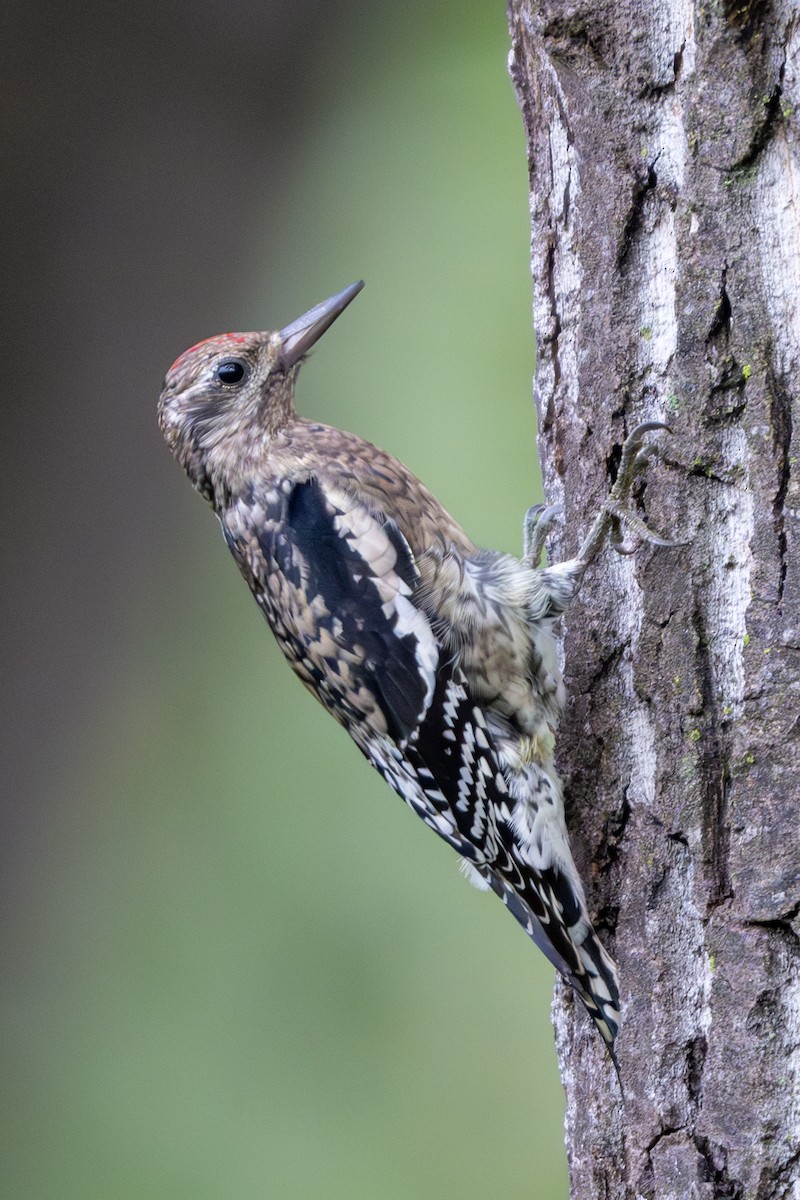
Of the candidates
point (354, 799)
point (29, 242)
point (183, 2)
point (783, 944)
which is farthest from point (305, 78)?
point (783, 944)

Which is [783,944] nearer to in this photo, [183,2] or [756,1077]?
[756,1077]

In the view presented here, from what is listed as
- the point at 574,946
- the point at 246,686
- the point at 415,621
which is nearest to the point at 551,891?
the point at 574,946

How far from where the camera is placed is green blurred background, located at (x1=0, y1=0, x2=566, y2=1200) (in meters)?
2.80

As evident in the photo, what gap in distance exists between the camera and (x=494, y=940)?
10.2 ft

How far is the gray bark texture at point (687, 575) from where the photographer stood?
128 cm

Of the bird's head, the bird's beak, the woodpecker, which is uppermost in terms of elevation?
the bird's beak

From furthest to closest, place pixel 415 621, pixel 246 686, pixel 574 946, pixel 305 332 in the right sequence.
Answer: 1. pixel 246 686
2. pixel 305 332
3. pixel 415 621
4. pixel 574 946

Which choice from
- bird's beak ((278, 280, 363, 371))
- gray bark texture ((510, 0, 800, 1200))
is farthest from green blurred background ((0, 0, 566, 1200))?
gray bark texture ((510, 0, 800, 1200))

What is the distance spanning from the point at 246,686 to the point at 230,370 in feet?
4.60

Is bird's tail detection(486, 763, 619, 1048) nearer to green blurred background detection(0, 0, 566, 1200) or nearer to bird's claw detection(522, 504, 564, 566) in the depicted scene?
bird's claw detection(522, 504, 564, 566)

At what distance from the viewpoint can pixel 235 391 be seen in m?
2.14

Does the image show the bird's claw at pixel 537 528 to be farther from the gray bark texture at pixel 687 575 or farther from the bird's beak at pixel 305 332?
the bird's beak at pixel 305 332

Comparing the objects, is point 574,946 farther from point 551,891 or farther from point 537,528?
point 537,528

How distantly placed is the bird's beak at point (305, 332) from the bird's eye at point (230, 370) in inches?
3.1
